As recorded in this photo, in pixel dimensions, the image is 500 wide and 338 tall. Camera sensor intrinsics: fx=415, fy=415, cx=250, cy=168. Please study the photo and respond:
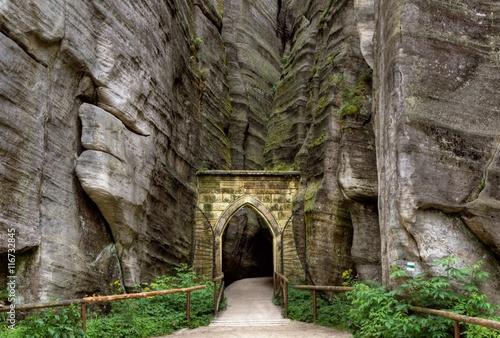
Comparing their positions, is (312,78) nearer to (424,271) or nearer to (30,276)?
(424,271)

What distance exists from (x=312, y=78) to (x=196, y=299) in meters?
8.28

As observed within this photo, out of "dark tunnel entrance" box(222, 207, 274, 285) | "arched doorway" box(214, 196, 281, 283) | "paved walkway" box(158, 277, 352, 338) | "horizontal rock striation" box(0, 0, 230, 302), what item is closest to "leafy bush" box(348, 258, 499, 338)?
"paved walkway" box(158, 277, 352, 338)

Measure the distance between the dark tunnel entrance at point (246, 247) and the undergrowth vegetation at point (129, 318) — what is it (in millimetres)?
6651

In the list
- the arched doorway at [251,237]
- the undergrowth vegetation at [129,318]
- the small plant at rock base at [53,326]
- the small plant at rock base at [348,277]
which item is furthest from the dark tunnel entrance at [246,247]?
the small plant at rock base at [53,326]

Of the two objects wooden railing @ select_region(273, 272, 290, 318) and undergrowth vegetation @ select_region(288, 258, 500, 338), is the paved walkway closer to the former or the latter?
wooden railing @ select_region(273, 272, 290, 318)

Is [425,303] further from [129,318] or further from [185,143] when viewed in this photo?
[185,143]

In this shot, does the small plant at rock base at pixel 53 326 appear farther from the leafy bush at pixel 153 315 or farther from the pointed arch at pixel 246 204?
the pointed arch at pixel 246 204

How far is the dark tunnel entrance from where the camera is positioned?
17.5 m

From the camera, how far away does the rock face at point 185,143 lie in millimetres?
5770

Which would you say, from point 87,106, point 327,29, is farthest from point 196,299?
point 327,29

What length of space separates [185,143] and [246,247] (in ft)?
25.0

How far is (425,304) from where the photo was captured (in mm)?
5289

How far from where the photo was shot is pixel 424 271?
558 centimetres

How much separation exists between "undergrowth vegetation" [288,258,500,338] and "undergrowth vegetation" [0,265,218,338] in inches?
148
